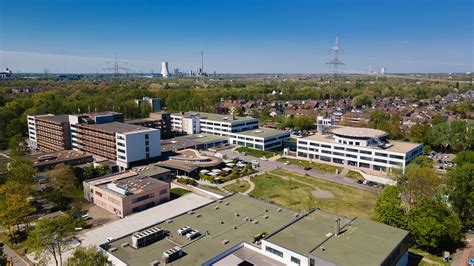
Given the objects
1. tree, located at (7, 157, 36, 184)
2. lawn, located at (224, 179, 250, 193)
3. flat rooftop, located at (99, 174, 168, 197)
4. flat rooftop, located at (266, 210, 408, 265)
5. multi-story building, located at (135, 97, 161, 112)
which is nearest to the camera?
flat rooftop, located at (266, 210, 408, 265)

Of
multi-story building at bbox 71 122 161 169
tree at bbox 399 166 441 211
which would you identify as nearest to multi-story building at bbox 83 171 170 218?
multi-story building at bbox 71 122 161 169

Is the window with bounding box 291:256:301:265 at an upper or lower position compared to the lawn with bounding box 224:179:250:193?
upper

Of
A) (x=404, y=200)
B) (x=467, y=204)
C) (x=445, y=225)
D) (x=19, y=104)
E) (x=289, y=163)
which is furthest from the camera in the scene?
(x=19, y=104)

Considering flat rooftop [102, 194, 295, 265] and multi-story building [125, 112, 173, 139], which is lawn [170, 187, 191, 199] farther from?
multi-story building [125, 112, 173, 139]

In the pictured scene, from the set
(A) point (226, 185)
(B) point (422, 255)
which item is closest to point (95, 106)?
(A) point (226, 185)

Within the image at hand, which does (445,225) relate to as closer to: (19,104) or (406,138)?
(406,138)

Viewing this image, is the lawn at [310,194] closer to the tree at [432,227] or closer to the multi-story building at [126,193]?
the tree at [432,227]

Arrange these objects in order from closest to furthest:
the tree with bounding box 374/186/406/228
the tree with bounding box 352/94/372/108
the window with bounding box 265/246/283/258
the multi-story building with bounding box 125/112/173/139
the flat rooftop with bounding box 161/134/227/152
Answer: the window with bounding box 265/246/283/258 → the tree with bounding box 374/186/406/228 → the flat rooftop with bounding box 161/134/227/152 → the multi-story building with bounding box 125/112/173/139 → the tree with bounding box 352/94/372/108
